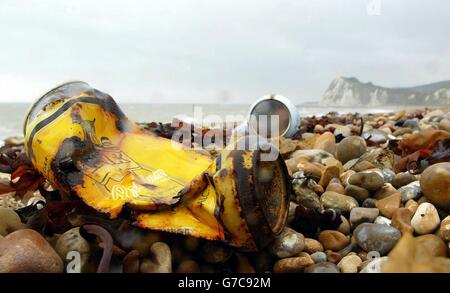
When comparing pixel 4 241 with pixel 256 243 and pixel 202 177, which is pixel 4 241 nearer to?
pixel 202 177

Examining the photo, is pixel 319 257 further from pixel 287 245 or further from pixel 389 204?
pixel 389 204

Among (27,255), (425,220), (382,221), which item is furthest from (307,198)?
(27,255)

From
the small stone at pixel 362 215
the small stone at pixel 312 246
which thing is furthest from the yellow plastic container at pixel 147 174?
the small stone at pixel 362 215

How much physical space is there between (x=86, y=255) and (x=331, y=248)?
119cm

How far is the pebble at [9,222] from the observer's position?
6.97 feet

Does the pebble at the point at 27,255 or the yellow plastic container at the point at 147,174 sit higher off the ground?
the yellow plastic container at the point at 147,174

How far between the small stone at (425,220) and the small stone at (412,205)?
12 cm

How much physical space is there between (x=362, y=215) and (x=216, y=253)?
2.94 ft

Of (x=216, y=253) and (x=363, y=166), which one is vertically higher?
(x=363, y=166)

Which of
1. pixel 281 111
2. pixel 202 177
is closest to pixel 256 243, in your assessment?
pixel 202 177

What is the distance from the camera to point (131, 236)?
2035mm

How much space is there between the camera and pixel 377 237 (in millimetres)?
2178

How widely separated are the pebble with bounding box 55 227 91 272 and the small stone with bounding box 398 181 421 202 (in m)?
1.76

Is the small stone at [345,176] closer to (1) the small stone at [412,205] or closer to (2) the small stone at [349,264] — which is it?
(1) the small stone at [412,205]
